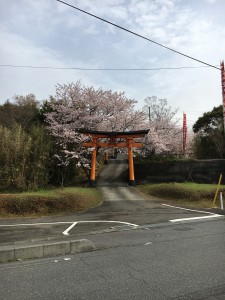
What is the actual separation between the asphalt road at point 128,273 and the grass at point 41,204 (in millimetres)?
7094

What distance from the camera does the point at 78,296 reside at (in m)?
3.88

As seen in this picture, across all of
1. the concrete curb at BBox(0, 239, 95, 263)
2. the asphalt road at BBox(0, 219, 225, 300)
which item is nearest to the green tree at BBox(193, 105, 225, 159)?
the asphalt road at BBox(0, 219, 225, 300)

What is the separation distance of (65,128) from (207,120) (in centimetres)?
2008

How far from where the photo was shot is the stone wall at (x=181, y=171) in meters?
20.7

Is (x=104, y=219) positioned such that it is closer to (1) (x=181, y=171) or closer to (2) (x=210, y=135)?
(1) (x=181, y=171)

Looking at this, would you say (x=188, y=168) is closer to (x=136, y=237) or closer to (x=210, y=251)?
(x=136, y=237)

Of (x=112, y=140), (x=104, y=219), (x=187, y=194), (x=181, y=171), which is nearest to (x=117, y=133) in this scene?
(x=112, y=140)

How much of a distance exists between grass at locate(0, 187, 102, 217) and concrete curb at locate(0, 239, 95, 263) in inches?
297

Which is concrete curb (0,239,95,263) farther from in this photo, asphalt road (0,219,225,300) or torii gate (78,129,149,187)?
torii gate (78,129,149,187)

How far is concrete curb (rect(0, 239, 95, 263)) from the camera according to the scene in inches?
222

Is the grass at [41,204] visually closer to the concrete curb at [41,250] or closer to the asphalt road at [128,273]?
the asphalt road at [128,273]

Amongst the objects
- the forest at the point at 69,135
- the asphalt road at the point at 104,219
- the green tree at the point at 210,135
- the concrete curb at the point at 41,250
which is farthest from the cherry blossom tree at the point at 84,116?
the concrete curb at the point at 41,250

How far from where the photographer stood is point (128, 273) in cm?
479

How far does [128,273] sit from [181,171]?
1735cm
